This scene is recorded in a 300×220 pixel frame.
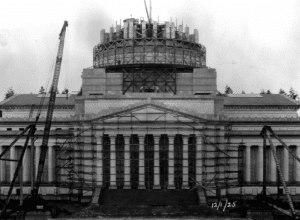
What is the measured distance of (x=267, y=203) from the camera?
10256 centimetres

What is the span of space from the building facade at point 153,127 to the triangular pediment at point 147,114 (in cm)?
17

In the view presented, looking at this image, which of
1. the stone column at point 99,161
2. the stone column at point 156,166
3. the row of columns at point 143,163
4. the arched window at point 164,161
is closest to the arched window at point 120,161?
the row of columns at point 143,163

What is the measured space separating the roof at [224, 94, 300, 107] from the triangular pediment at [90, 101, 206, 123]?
24.2 meters

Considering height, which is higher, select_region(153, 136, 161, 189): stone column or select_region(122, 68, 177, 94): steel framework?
Result: select_region(122, 68, 177, 94): steel framework

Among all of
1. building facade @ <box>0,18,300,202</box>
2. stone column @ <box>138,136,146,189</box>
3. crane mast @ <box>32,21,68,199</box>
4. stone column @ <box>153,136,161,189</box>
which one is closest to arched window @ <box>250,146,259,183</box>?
building facade @ <box>0,18,300,202</box>

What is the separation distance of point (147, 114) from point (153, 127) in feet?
7.93

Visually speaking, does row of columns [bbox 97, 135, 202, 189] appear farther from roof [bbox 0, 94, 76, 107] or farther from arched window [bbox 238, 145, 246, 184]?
roof [bbox 0, 94, 76, 107]

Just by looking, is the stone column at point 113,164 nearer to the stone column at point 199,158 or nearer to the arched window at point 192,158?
the arched window at point 192,158

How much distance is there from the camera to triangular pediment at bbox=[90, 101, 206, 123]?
116 m

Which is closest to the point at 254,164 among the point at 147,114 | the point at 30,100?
the point at 147,114

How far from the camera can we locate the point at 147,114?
382 feet

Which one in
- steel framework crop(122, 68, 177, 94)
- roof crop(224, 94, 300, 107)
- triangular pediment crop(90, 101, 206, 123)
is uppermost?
steel framework crop(122, 68, 177, 94)

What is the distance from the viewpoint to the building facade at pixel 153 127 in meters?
116

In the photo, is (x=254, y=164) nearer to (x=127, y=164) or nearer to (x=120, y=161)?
(x=127, y=164)
